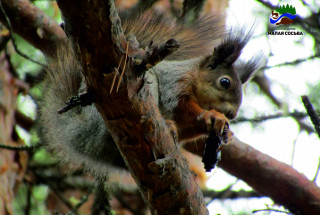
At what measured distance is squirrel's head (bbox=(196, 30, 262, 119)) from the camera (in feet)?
6.30

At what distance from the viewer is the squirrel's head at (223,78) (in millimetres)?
1920

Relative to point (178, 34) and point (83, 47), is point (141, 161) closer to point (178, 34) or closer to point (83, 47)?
point (83, 47)

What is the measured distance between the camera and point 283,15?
2.39 m

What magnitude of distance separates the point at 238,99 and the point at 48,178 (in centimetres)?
129

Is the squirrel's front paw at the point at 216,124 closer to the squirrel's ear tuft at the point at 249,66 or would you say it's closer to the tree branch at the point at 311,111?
the tree branch at the point at 311,111

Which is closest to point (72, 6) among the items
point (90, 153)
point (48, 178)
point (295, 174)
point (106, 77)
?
point (106, 77)

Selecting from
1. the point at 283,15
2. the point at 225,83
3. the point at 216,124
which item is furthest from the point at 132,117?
the point at 283,15

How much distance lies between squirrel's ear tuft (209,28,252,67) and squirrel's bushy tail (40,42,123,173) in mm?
698

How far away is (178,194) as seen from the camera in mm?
1270

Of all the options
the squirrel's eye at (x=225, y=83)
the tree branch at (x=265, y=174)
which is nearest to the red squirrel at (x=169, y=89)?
the squirrel's eye at (x=225, y=83)

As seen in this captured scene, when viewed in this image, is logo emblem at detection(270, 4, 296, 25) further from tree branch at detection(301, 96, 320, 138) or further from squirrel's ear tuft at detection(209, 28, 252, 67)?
tree branch at detection(301, 96, 320, 138)

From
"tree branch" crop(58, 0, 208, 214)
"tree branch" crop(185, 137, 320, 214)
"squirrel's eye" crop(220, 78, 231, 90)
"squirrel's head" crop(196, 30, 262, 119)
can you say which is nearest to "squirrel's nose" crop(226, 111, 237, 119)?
"squirrel's head" crop(196, 30, 262, 119)

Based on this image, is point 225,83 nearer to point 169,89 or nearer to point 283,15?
point 169,89

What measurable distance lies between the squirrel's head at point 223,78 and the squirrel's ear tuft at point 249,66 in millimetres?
73
